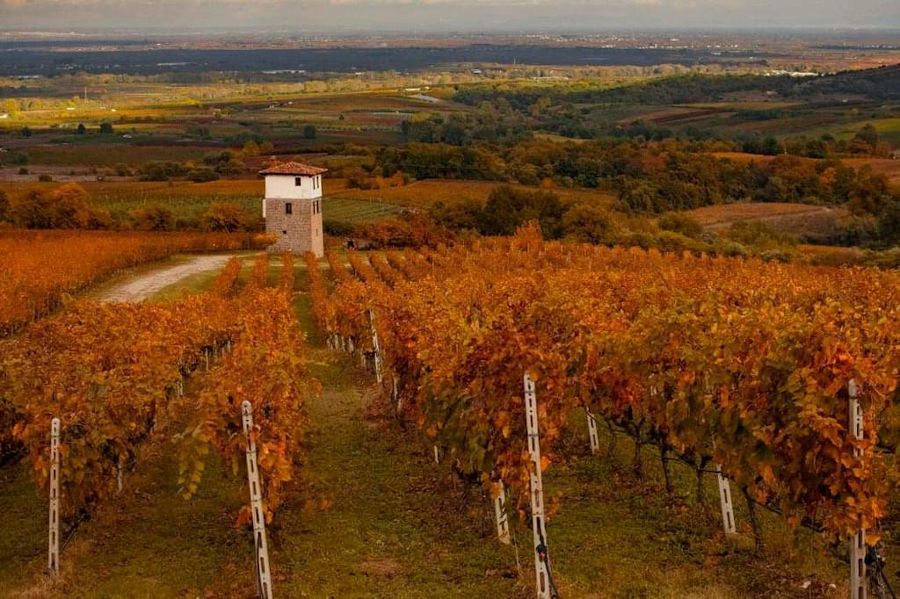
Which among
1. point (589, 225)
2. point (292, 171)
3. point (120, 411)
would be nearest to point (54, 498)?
point (120, 411)

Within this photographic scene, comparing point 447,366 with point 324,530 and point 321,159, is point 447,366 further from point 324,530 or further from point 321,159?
point 321,159

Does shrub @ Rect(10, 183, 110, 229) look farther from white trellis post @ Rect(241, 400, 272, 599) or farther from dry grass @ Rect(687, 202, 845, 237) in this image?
white trellis post @ Rect(241, 400, 272, 599)

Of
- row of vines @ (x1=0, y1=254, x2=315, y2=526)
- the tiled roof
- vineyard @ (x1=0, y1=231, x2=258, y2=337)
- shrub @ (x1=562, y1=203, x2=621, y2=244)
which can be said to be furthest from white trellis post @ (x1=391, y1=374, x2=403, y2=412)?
shrub @ (x1=562, y1=203, x2=621, y2=244)

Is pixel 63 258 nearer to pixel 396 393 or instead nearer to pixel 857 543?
pixel 396 393

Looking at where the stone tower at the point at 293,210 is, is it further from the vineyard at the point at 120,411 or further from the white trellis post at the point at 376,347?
the vineyard at the point at 120,411

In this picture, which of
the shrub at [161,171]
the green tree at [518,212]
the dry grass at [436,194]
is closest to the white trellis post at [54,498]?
the green tree at [518,212]

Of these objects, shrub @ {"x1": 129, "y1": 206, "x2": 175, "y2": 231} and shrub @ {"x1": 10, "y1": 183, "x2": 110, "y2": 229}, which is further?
shrub @ {"x1": 129, "y1": 206, "x2": 175, "y2": 231}
